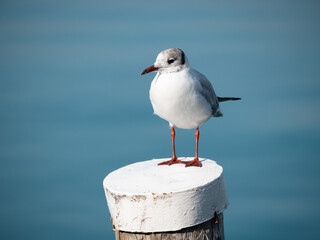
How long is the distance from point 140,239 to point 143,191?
0.41m

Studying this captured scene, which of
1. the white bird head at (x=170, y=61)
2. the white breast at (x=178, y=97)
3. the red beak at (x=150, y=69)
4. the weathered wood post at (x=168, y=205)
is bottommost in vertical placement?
the weathered wood post at (x=168, y=205)

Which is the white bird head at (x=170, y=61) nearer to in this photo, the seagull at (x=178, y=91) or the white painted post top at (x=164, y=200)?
the seagull at (x=178, y=91)

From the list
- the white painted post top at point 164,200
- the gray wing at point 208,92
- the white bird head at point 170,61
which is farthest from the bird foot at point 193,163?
the white bird head at point 170,61

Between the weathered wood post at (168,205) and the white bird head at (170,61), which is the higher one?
the white bird head at (170,61)

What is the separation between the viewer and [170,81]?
4324mm

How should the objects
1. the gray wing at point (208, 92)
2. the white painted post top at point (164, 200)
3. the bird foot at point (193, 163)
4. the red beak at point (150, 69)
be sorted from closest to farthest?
the white painted post top at point (164, 200) < the bird foot at point (193, 163) < the red beak at point (150, 69) < the gray wing at point (208, 92)

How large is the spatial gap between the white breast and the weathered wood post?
33.1 inches

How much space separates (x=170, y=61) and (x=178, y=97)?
0.38 m

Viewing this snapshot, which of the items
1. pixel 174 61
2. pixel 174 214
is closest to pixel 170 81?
pixel 174 61

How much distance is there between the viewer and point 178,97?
4324mm

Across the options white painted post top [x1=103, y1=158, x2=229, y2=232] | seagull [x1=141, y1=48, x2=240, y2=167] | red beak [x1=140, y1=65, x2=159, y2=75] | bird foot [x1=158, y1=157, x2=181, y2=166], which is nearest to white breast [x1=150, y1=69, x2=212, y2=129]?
seagull [x1=141, y1=48, x2=240, y2=167]

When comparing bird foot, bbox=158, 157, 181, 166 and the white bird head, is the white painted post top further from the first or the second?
the white bird head

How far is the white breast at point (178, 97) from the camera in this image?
14.2 ft

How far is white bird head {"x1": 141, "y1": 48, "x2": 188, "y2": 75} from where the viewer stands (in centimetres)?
433
